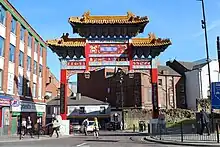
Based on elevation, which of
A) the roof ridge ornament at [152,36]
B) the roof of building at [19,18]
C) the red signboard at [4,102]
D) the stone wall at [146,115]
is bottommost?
the stone wall at [146,115]

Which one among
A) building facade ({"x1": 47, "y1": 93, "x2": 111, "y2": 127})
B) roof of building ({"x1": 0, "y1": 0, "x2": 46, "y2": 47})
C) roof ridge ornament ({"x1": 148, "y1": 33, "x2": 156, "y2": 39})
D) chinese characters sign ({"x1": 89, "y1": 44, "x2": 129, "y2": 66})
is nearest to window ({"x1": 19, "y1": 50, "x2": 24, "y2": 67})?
roof of building ({"x1": 0, "y1": 0, "x2": 46, "y2": 47})

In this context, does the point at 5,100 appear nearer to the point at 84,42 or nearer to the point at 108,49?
the point at 84,42

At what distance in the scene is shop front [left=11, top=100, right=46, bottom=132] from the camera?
34.5 m

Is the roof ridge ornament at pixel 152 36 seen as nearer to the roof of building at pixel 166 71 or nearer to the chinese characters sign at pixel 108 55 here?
the chinese characters sign at pixel 108 55

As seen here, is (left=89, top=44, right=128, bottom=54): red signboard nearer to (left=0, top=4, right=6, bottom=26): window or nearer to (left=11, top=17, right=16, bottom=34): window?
(left=11, top=17, right=16, bottom=34): window

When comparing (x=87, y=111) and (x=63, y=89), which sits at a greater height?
(x=63, y=89)

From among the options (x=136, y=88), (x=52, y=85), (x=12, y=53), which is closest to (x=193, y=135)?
(x=12, y=53)

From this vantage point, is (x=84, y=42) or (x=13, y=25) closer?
(x=84, y=42)

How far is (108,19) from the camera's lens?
34.9m

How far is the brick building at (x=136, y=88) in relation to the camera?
233 feet

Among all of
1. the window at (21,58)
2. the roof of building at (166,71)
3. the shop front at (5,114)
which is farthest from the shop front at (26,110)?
the roof of building at (166,71)

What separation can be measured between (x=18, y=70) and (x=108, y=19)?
39.0 ft

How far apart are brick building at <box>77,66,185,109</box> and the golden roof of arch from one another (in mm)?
33829

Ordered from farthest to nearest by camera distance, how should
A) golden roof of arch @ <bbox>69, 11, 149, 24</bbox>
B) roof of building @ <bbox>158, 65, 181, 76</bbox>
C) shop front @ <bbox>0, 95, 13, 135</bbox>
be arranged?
roof of building @ <bbox>158, 65, 181, 76</bbox>, golden roof of arch @ <bbox>69, 11, 149, 24</bbox>, shop front @ <bbox>0, 95, 13, 135</bbox>
